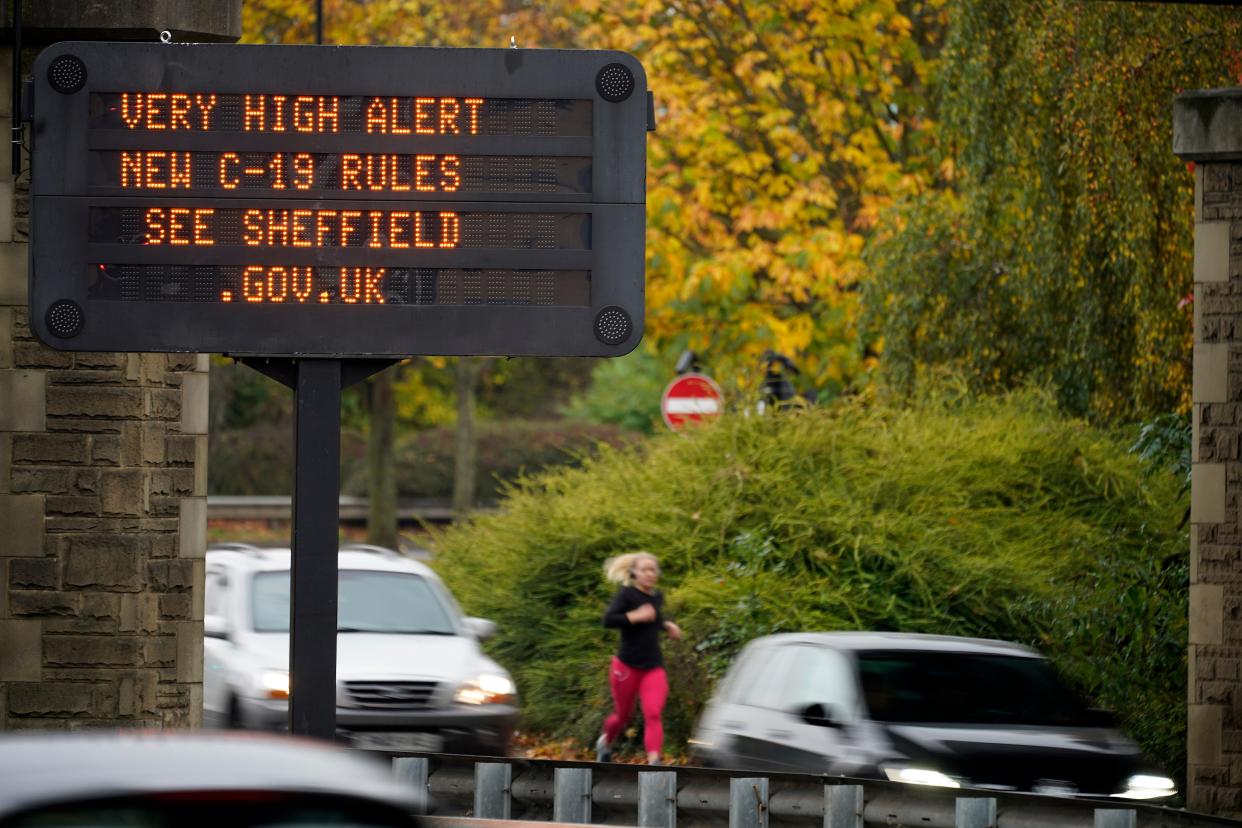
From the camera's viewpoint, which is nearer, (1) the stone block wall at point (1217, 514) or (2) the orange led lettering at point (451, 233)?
(2) the orange led lettering at point (451, 233)

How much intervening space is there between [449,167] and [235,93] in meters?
0.85

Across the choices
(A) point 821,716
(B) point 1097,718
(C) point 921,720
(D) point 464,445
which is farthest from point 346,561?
(D) point 464,445

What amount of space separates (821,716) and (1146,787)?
67.8 inches

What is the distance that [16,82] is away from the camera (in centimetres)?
962

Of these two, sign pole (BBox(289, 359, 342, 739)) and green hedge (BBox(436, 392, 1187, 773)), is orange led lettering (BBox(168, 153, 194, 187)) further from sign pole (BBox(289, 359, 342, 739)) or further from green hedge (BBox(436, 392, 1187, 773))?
green hedge (BBox(436, 392, 1187, 773))

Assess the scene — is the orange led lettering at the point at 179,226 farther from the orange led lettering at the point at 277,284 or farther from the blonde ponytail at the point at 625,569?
the blonde ponytail at the point at 625,569

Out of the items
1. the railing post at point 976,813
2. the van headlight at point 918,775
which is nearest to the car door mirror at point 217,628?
the van headlight at point 918,775

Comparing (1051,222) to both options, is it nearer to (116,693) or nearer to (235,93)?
(116,693)

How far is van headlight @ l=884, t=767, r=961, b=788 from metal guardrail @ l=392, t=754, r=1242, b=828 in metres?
0.82

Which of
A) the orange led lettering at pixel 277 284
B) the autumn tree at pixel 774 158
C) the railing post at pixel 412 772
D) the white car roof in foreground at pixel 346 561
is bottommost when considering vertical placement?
the railing post at pixel 412 772

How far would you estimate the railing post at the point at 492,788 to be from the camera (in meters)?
11.0

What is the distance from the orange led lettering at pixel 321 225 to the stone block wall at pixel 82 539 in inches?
134

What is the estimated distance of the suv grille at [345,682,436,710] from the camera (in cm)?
1492

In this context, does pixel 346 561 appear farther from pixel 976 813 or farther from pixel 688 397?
pixel 688 397
